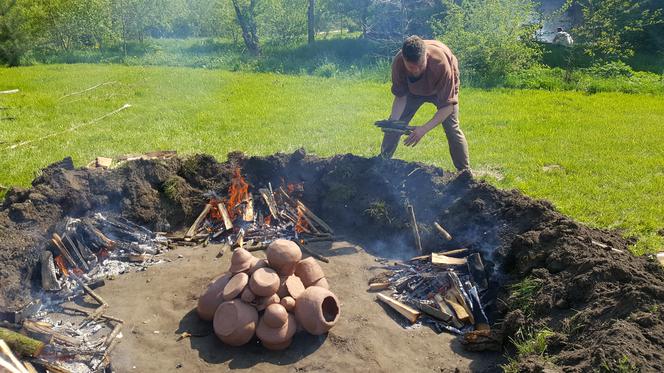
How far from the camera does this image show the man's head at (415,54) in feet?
20.8

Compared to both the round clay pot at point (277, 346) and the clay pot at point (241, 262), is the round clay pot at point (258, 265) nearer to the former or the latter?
the clay pot at point (241, 262)

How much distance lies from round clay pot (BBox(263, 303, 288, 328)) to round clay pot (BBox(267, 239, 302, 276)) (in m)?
0.45

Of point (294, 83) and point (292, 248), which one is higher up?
point (292, 248)

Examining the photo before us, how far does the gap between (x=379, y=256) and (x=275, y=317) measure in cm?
211

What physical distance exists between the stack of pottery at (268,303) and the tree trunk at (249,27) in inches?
836

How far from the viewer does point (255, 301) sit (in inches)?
193

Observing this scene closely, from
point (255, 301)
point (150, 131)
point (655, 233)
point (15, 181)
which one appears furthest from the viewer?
point (150, 131)

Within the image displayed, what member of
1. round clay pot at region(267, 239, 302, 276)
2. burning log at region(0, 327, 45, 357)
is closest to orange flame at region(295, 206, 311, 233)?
round clay pot at region(267, 239, 302, 276)

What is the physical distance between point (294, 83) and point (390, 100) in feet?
13.8

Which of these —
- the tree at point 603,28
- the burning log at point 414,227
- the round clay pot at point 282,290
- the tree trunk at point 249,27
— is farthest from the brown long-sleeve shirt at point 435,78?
the tree trunk at point 249,27

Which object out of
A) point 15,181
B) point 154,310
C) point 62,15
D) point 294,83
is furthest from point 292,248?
point 62,15

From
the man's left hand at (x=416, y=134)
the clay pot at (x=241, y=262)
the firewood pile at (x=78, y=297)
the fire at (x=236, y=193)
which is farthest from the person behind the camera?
the fire at (x=236, y=193)

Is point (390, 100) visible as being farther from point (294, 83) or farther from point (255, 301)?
point (255, 301)

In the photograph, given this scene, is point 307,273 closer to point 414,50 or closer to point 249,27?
point 414,50
